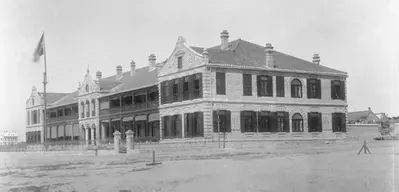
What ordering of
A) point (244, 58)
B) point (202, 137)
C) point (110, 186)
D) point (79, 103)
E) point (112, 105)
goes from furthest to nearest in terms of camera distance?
point (79, 103)
point (112, 105)
point (244, 58)
point (202, 137)
point (110, 186)

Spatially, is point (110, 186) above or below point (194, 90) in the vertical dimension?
below

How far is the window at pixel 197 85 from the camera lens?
119 ft

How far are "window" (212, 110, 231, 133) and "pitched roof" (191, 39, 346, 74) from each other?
327cm

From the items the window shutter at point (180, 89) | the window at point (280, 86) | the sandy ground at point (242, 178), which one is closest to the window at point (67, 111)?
the window shutter at point (180, 89)

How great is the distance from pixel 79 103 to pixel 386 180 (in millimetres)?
45671

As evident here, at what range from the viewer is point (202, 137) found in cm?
3575

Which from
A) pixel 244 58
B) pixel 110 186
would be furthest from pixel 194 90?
pixel 110 186

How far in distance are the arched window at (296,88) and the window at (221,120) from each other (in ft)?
19.4

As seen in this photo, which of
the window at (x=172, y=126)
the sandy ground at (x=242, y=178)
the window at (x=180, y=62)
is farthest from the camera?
the window at (x=172, y=126)

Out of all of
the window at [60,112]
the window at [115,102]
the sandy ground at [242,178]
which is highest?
the window at [115,102]

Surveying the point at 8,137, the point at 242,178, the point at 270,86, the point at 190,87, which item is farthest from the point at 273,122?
the point at 8,137

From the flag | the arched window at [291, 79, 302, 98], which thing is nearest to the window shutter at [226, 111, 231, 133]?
the arched window at [291, 79, 302, 98]

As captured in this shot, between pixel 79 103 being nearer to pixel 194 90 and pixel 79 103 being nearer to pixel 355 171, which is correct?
pixel 194 90

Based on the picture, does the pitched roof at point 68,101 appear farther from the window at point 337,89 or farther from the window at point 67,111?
the window at point 337,89
